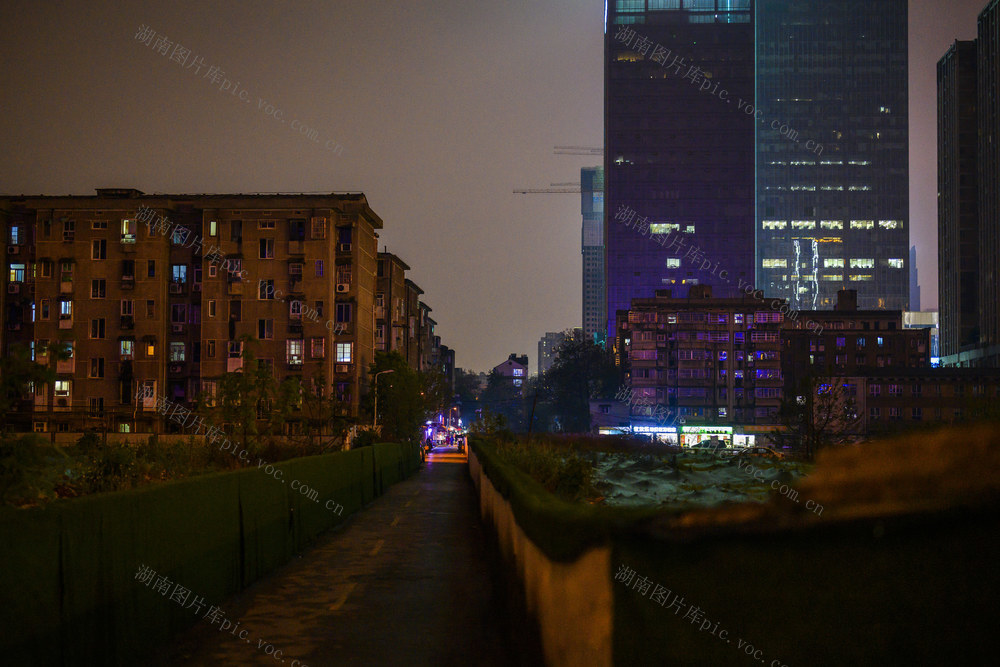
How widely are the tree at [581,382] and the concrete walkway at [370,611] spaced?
131120 millimetres

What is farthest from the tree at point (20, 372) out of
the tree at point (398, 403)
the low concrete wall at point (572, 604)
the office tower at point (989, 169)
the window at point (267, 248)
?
the office tower at point (989, 169)

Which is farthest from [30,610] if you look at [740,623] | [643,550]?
[740,623]

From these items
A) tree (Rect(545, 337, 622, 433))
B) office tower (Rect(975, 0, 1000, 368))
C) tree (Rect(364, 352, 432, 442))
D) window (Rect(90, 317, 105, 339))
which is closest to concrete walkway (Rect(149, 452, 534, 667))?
tree (Rect(364, 352, 432, 442))

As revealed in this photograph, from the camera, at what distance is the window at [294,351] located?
75188 mm

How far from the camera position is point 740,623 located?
15.3ft

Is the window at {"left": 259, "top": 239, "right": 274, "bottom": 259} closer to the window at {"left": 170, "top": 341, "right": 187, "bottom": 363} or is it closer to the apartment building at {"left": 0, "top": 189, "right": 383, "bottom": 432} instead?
the apartment building at {"left": 0, "top": 189, "right": 383, "bottom": 432}

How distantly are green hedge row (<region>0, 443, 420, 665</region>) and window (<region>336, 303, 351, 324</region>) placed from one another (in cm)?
6009

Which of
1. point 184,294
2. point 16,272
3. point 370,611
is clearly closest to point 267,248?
point 184,294

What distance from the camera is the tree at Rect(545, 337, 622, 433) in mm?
153250

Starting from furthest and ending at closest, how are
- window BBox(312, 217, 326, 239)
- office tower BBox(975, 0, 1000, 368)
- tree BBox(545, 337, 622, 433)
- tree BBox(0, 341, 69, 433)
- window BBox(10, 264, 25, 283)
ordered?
office tower BBox(975, 0, 1000, 368)
tree BBox(545, 337, 622, 433)
window BBox(10, 264, 25, 283)
window BBox(312, 217, 326, 239)
tree BBox(0, 341, 69, 433)

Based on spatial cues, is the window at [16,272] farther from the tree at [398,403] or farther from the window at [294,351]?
the tree at [398,403]

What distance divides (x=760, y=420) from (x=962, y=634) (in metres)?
125

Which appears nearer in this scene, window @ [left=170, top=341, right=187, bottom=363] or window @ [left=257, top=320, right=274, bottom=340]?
window @ [left=257, top=320, right=274, bottom=340]

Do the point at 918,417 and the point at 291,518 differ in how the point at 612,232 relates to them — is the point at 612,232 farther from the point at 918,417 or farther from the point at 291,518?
the point at 291,518
